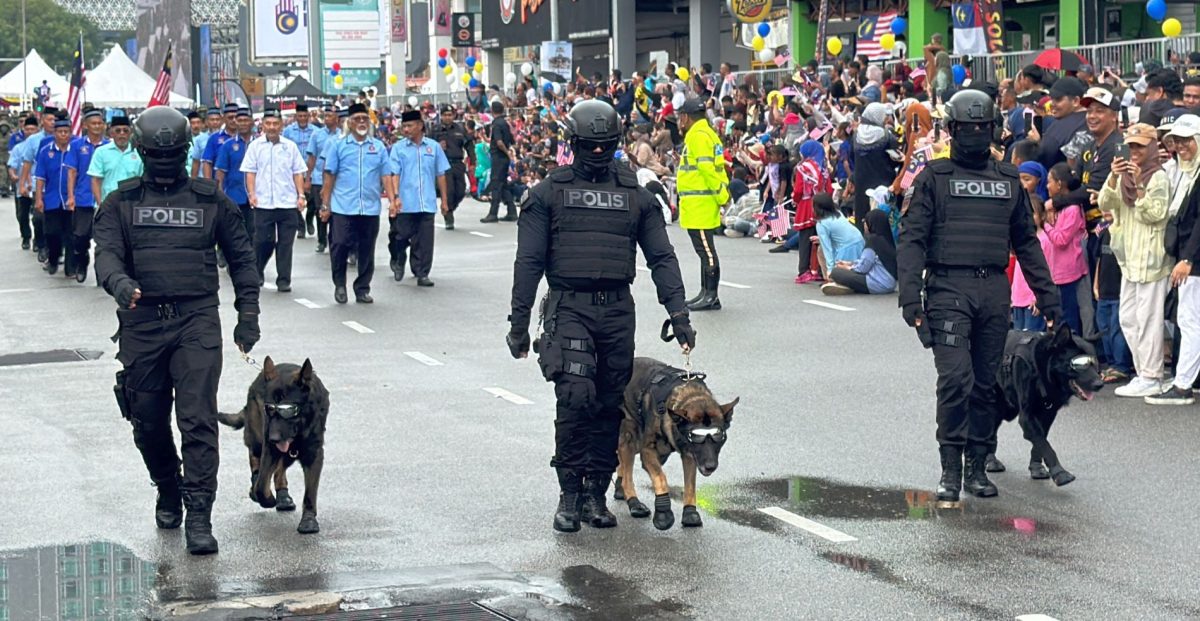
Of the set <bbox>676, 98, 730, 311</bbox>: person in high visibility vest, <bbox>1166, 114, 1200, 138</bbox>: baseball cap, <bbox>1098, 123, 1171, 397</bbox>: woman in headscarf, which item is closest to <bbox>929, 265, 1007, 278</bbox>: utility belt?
<bbox>1098, 123, 1171, 397</bbox>: woman in headscarf

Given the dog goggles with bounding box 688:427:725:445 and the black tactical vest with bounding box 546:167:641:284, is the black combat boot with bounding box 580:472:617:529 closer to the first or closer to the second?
the dog goggles with bounding box 688:427:725:445

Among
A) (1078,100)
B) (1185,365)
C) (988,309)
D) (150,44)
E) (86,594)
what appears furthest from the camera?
(150,44)

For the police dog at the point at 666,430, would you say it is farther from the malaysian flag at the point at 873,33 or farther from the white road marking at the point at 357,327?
the malaysian flag at the point at 873,33

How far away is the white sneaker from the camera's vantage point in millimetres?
11266

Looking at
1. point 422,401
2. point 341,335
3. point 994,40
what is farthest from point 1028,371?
point 994,40

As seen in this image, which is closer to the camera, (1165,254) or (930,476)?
(930,476)

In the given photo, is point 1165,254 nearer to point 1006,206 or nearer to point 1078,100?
point 1078,100

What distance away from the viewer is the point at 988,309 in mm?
8469

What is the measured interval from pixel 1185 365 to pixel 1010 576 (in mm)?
4697

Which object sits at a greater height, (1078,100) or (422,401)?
(1078,100)

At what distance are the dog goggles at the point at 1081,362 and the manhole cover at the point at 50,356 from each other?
8285mm

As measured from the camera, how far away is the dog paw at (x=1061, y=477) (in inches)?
336

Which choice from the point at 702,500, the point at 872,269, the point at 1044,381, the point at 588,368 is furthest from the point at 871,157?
the point at 588,368

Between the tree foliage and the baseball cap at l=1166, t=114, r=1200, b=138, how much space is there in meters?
Answer: 119
